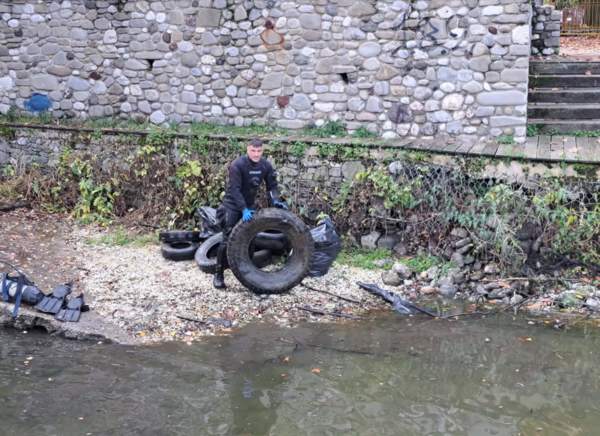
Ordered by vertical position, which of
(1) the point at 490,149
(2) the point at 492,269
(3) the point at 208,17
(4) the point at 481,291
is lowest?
(4) the point at 481,291

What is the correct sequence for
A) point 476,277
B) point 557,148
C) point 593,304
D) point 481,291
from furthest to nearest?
point 557,148 < point 476,277 < point 481,291 < point 593,304

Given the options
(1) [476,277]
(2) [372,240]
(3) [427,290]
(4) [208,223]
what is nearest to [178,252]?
(4) [208,223]

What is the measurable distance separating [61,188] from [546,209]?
6.85 metres

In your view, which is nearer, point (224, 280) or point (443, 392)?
point (443, 392)

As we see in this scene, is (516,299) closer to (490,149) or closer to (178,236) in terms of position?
(490,149)

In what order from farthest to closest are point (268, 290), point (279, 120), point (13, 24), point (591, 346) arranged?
point (13, 24), point (279, 120), point (268, 290), point (591, 346)

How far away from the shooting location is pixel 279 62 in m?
9.75

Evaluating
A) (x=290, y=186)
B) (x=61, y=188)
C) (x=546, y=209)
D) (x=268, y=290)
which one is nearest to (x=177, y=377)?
(x=268, y=290)

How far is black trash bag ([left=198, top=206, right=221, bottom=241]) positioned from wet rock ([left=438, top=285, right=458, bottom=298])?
2.84m

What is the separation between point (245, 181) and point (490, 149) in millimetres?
3215

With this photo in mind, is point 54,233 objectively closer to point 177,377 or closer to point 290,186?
point 290,186

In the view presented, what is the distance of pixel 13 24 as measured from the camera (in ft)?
35.6

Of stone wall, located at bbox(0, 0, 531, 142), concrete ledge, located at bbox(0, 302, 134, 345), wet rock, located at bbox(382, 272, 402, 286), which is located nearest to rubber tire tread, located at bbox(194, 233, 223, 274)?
concrete ledge, located at bbox(0, 302, 134, 345)

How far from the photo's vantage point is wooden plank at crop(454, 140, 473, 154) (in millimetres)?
8188
